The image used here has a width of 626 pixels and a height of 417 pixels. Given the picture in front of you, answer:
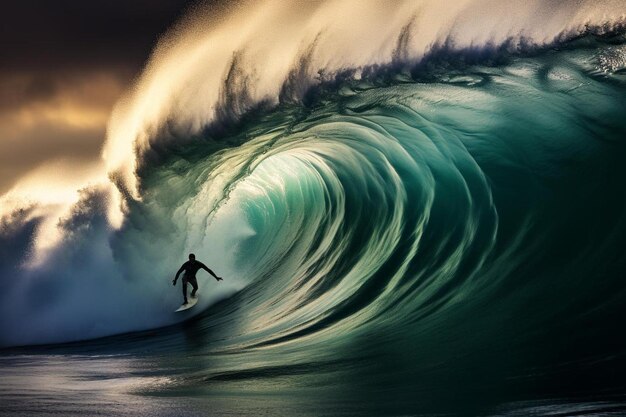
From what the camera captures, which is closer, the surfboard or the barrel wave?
the barrel wave

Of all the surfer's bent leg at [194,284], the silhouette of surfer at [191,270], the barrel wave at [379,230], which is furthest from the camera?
the surfer's bent leg at [194,284]

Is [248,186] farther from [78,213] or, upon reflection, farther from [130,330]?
[130,330]

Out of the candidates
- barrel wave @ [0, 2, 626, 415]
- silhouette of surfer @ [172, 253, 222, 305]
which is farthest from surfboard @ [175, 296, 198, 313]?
barrel wave @ [0, 2, 626, 415]

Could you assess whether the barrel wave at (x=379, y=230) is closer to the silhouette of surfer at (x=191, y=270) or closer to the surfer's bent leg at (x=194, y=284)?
the surfer's bent leg at (x=194, y=284)

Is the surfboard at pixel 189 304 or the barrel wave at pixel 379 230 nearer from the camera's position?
the barrel wave at pixel 379 230

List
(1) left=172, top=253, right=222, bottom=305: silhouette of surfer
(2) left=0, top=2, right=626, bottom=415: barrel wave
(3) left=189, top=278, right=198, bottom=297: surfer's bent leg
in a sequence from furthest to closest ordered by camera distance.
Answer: (3) left=189, top=278, right=198, bottom=297: surfer's bent leg → (1) left=172, top=253, right=222, bottom=305: silhouette of surfer → (2) left=0, top=2, right=626, bottom=415: barrel wave

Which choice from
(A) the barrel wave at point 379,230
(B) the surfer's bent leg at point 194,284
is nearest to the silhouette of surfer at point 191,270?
(B) the surfer's bent leg at point 194,284

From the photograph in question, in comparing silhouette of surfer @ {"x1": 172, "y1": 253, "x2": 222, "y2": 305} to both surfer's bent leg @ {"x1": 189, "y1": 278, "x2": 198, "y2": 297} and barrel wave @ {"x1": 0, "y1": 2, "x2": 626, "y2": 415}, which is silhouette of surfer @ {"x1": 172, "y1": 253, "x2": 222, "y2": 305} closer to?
surfer's bent leg @ {"x1": 189, "y1": 278, "x2": 198, "y2": 297}

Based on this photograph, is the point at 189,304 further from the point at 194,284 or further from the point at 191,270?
the point at 191,270

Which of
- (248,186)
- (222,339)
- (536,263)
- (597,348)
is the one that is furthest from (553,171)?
(248,186)
